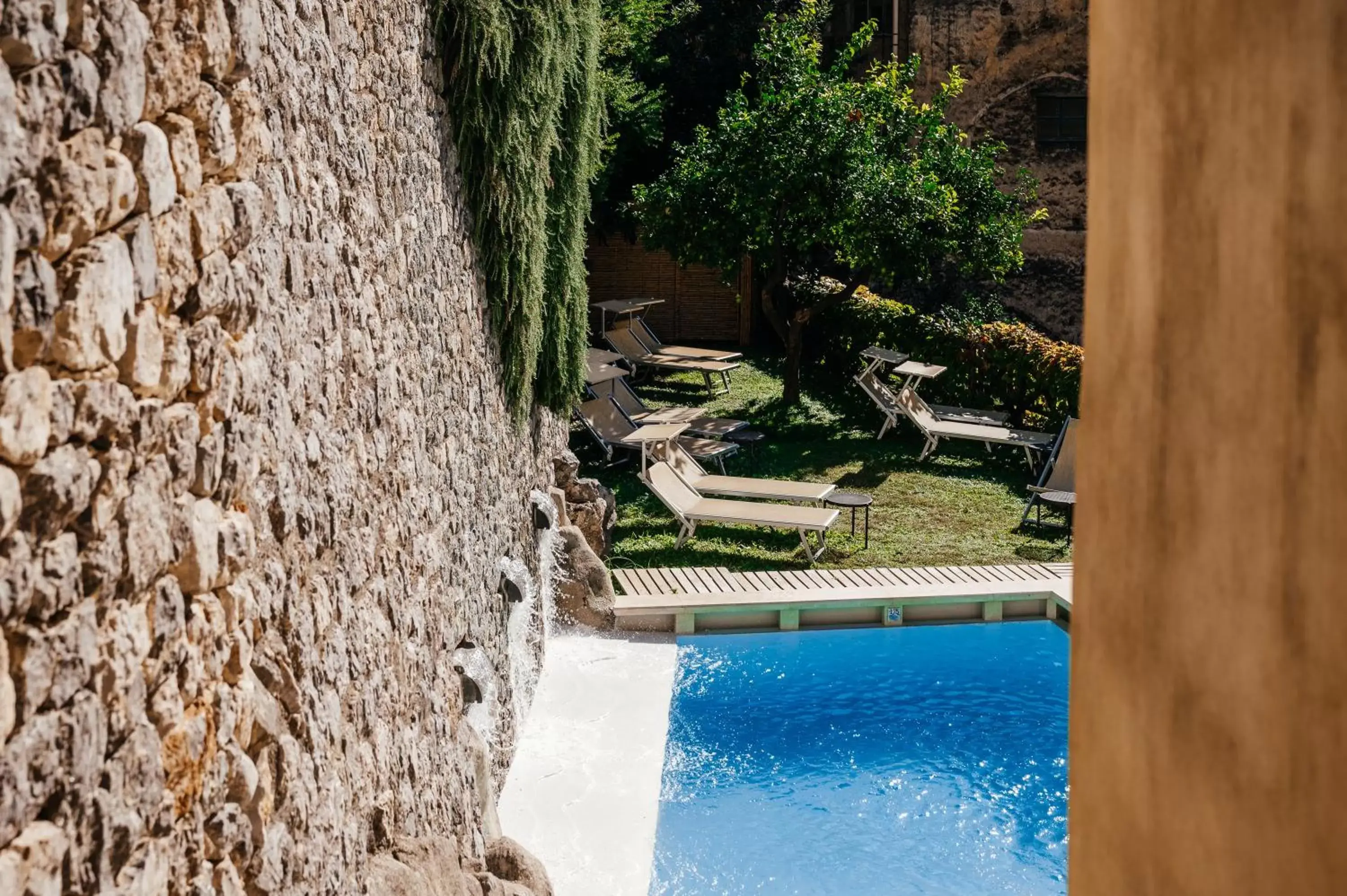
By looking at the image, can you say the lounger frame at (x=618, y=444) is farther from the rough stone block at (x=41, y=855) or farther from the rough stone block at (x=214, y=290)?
the rough stone block at (x=41, y=855)

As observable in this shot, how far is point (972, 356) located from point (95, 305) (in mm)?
14516

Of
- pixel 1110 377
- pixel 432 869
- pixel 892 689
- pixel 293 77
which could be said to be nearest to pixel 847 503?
pixel 892 689

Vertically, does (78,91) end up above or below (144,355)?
above

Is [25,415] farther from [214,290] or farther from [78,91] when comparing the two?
[214,290]

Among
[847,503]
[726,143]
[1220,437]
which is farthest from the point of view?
[726,143]

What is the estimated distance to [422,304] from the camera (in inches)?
244

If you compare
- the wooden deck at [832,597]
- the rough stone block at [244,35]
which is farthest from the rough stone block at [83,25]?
the wooden deck at [832,597]

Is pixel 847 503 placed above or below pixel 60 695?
below

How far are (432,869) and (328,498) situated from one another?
1.59 meters

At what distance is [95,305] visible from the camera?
8.07 ft

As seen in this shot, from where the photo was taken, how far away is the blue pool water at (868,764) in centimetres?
686

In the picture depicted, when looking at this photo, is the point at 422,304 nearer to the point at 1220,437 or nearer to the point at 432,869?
the point at 432,869

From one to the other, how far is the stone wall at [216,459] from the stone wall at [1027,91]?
1651cm

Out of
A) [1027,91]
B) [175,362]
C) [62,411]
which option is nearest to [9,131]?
[62,411]
